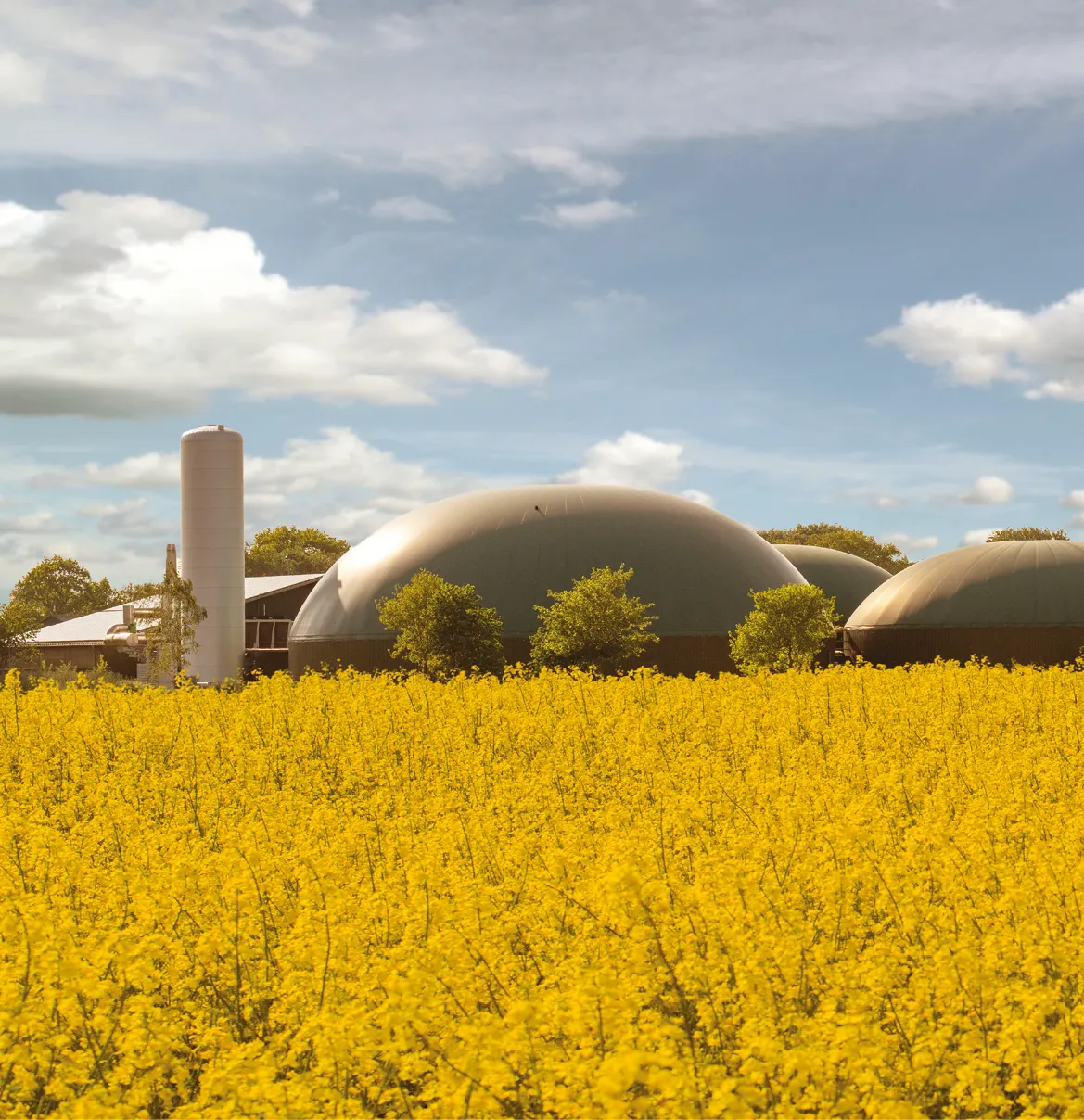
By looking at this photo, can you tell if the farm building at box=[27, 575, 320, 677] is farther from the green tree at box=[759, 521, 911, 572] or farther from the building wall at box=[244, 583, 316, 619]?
the green tree at box=[759, 521, 911, 572]

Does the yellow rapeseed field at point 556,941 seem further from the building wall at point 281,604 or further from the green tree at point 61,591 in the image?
the green tree at point 61,591

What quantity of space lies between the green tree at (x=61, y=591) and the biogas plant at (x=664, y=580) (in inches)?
2613

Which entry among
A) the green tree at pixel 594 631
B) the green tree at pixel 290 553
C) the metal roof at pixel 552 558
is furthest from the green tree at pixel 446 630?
the green tree at pixel 290 553

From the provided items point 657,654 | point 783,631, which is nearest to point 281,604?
point 657,654

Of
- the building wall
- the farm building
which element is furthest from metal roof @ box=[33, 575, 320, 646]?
the building wall

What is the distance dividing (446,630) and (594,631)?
15.5 ft

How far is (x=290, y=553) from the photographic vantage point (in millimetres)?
107188

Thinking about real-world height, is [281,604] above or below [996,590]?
above

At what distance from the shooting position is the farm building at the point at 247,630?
65312mm

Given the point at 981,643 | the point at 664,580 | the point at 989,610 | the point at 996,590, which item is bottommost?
the point at 981,643

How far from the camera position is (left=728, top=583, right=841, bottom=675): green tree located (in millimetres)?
38438

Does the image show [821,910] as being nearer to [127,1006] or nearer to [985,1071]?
[985,1071]

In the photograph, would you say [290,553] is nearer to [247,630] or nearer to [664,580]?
[247,630]

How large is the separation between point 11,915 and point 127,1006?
122cm
